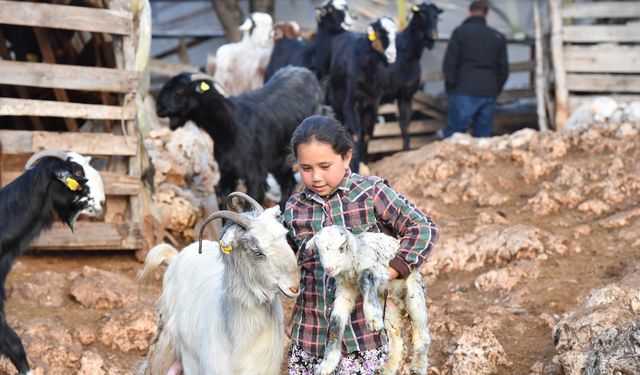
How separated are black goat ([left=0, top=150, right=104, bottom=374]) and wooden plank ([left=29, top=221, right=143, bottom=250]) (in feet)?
5.94

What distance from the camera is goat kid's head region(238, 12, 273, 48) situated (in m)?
13.6

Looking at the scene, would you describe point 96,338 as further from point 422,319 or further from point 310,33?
point 310,33

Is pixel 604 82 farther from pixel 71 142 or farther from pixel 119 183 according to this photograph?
pixel 71 142

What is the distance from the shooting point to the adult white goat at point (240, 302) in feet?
13.9

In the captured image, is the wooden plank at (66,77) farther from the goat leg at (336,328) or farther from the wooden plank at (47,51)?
the goat leg at (336,328)

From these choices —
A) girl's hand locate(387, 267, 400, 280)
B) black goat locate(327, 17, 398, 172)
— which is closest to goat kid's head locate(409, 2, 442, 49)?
black goat locate(327, 17, 398, 172)

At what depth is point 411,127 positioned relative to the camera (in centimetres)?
1391

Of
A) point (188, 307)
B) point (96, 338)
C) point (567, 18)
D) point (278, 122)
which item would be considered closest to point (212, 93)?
point (278, 122)

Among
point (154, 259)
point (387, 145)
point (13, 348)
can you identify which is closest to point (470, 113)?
point (387, 145)

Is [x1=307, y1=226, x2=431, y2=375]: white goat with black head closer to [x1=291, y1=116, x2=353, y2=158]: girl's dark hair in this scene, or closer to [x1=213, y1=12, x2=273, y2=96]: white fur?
[x1=291, y1=116, x2=353, y2=158]: girl's dark hair

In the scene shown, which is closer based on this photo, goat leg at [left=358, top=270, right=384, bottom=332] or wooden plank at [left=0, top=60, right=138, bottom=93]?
goat leg at [left=358, top=270, right=384, bottom=332]

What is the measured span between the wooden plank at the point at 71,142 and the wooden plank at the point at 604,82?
20.6ft

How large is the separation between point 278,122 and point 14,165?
248 centimetres

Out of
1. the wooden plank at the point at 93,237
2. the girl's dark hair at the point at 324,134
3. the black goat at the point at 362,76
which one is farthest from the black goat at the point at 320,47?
the girl's dark hair at the point at 324,134
